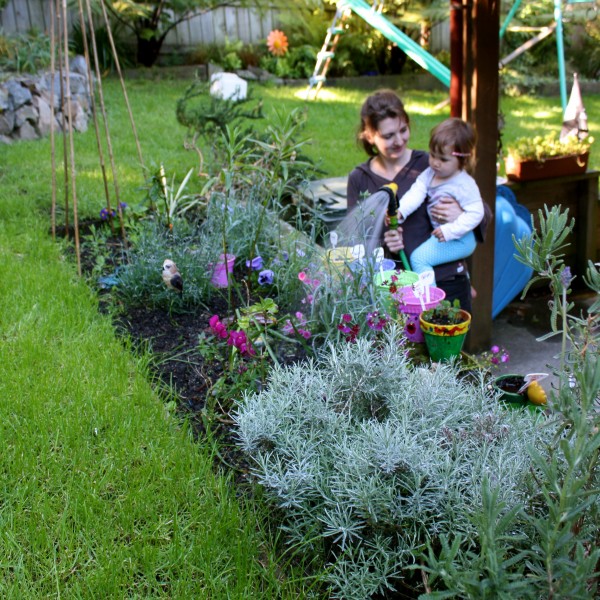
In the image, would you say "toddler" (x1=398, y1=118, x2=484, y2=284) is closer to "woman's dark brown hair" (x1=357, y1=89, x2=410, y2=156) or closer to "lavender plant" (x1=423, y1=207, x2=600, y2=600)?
"woman's dark brown hair" (x1=357, y1=89, x2=410, y2=156)

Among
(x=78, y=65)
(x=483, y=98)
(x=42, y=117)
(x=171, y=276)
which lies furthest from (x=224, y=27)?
(x=171, y=276)

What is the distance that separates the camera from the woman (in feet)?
11.9

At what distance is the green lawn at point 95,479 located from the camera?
5.87 feet

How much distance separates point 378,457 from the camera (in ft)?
5.61

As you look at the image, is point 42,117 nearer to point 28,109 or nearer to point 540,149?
point 28,109

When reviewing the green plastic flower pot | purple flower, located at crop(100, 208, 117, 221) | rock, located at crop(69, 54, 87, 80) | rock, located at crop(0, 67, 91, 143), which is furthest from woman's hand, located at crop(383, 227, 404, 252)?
rock, located at crop(69, 54, 87, 80)

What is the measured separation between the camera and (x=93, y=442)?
A: 2.32 metres

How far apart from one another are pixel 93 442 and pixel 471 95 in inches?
111

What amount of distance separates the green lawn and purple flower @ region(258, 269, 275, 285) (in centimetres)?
74

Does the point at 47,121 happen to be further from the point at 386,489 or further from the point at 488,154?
the point at 386,489

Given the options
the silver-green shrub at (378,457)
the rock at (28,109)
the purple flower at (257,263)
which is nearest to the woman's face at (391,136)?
the purple flower at (257,263)

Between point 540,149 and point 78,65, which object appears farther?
point 78,65

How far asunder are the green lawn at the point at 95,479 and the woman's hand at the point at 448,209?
1635 millimetres

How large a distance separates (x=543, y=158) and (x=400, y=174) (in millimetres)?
1966
